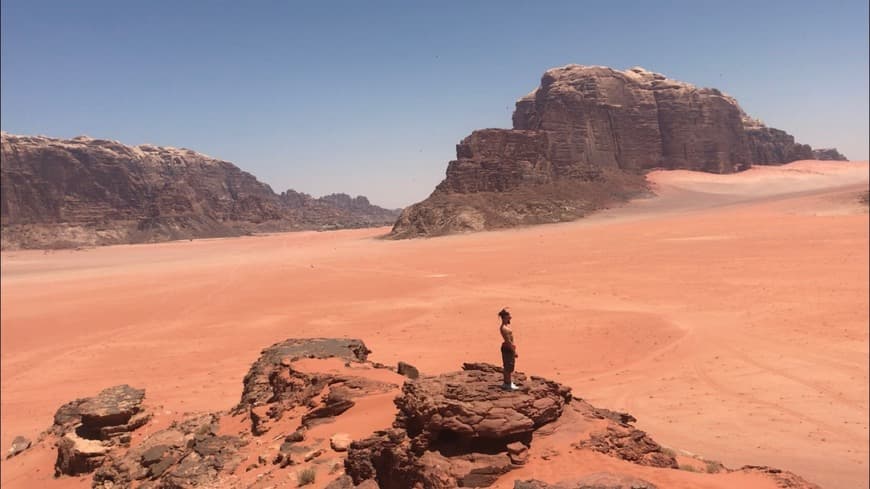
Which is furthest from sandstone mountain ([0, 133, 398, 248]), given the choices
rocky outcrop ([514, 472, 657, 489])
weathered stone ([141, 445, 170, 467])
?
rocky outcrop ([514, 472, 657, 489])

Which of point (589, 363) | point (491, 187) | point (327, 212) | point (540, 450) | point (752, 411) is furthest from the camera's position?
point (327, 212)

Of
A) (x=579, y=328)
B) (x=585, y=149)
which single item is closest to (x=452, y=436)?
(x=579, y=328)

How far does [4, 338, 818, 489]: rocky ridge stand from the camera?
584cm

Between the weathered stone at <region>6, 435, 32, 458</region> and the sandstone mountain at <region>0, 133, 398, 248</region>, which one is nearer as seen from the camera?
the weathered stone at <region>6, 435, 32, 458</region>

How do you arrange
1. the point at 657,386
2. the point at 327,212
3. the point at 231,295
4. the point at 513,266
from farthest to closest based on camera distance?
the point at 327,212 < the point at 513,266 < the point at 231,295 < the point at 657,386

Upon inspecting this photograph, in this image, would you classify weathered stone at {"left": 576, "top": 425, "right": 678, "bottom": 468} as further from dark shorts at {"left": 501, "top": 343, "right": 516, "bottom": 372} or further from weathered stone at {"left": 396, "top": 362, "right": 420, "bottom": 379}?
weathered stone at {"left": 396, "top": 362, "right": 420, "bottom": 379}

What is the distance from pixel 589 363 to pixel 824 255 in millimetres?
23203

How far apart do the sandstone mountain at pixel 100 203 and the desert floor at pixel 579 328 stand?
76494 millimetres

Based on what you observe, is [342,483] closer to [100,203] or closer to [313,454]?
[313,454]

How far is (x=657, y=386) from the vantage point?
1329 cm

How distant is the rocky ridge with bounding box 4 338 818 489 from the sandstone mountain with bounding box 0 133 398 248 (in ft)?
378

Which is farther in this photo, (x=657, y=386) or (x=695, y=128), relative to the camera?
(x=695, y=128)

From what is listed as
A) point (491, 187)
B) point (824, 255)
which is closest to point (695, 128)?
point (491, 187)

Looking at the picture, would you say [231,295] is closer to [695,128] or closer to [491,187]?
[491,187]
